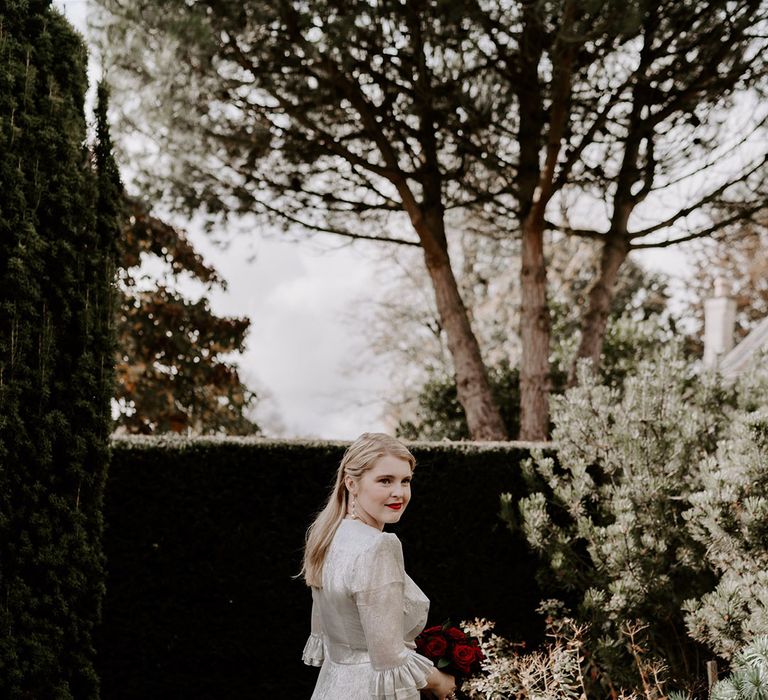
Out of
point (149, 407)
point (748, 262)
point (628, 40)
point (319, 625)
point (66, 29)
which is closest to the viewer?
point (319, 625)

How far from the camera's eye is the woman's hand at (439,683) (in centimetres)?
253

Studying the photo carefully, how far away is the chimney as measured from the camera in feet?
54.2

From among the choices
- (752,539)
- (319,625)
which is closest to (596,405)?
(752,539)

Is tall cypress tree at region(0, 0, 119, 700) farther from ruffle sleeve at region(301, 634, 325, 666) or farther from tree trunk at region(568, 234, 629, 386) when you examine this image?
tree trunk at region(568, 234, 629, 386)

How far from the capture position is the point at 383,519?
103 inches

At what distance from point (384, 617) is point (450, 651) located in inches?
22.9

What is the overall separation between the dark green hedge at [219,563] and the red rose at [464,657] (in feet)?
9.94

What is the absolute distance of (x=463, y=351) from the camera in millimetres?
9023

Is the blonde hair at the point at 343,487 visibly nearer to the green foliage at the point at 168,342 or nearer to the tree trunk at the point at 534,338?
the tree trunk at the point at 534,338

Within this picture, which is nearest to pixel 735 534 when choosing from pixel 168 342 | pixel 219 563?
pixel 219 563

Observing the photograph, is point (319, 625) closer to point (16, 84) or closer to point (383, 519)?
point (383, 519)

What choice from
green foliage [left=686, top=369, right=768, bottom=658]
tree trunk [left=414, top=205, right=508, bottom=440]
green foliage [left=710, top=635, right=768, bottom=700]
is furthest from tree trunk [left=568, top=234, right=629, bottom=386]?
green foliage [left=710, top=635, right=768, bottom=700]

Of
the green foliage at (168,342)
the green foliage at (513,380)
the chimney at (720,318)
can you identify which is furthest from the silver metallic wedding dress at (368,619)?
the chimney at (720,318)

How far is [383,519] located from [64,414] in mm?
2511
